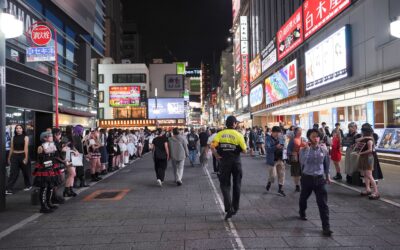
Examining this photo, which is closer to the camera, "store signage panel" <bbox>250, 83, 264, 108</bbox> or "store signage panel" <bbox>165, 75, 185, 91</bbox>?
"store signage panel" <bbox>250, 83, 264, 108</bbox>

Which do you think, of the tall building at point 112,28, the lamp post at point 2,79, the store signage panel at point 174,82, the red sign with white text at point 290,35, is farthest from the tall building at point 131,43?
the lamp post at point 2,79

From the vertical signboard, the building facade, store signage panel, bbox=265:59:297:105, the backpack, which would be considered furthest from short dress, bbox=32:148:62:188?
the vertical signboard

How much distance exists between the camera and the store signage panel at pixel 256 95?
125 ft

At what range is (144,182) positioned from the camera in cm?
1141

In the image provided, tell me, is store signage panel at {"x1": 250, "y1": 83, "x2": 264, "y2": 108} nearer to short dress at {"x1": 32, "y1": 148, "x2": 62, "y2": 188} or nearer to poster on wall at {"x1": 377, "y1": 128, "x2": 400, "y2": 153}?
poster on wall at {"x1": 377, "y1": 128, "x2": 400, "y2": 153}

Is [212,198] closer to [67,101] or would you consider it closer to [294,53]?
[67,101]

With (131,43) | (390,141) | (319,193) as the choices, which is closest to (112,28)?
(131,43)

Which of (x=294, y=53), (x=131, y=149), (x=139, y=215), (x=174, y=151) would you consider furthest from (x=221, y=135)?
(x=294, y=53)

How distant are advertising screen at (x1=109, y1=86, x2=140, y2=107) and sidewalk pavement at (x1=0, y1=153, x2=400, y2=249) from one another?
49889 mm

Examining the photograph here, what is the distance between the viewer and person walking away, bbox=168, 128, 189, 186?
10827mm

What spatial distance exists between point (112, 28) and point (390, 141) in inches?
3223

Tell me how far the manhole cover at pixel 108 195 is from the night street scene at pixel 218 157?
81mm

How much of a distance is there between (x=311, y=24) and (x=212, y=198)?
623 inches

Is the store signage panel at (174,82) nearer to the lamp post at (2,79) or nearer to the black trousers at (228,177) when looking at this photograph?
the lamp post at (2,79)
